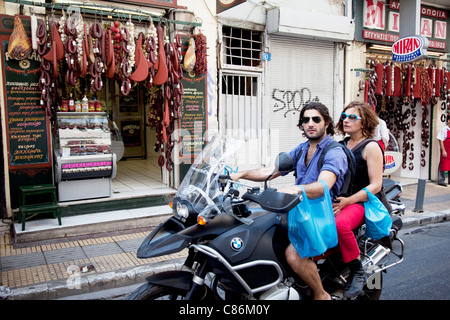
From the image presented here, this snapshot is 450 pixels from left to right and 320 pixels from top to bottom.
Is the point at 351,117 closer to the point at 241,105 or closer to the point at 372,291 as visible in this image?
the point at 372,291

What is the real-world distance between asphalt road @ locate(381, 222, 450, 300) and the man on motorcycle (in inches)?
69.5

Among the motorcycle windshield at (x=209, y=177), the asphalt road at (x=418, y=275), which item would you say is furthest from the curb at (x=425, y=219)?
the motorcycle windshield at (x=209, y=177)

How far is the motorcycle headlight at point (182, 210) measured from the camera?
2.76 m

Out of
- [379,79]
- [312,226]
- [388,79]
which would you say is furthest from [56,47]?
[388,79]

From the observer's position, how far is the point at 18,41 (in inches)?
234

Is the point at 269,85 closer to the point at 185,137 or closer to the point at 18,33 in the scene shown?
the point at 185,137

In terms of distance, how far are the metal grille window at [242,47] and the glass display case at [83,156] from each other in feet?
10.3

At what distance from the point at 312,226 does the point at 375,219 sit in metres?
0.97

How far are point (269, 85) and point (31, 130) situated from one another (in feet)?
16.7

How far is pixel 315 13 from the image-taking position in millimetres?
9047

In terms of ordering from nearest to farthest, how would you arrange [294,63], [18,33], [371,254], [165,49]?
[371,254], [18,33], [165,49], [294,63]

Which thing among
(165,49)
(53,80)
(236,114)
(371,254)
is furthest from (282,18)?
(371,254)

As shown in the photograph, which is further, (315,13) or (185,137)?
(315,13)

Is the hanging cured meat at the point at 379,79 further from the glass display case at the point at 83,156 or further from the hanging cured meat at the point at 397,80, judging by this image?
the glass display case at the point at 83,156
